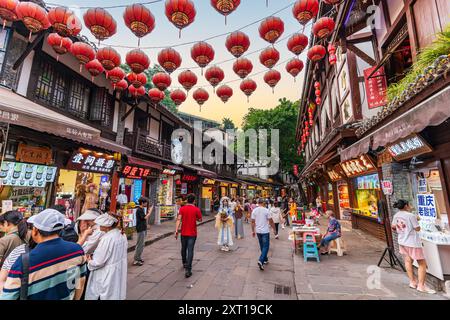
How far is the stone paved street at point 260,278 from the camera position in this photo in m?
4.34

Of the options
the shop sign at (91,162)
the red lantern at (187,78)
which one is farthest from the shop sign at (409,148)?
the shop sign at (91,162)

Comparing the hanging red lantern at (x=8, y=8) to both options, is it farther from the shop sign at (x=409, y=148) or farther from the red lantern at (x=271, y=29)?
the shop sign at (x=409, y=148)

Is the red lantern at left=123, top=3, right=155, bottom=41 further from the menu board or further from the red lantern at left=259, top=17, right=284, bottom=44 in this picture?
→ the menu board

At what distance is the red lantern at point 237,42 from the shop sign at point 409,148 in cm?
498

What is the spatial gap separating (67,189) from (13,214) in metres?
5.91

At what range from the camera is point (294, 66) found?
783 cm

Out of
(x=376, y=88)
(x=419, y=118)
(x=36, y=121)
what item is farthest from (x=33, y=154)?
(x=376, y=88)

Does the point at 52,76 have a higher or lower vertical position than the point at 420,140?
higher

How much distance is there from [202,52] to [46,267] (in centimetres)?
648

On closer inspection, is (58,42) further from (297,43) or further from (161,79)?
(297,43)

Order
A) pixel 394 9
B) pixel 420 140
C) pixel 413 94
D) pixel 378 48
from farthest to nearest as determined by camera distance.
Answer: pixel 378 48
pixel 394 9
pixel 420 140
pixel 413 94

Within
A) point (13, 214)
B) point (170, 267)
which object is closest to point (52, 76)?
point (13, 214)

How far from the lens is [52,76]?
8.22 meters
